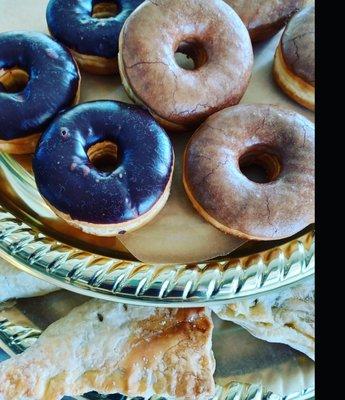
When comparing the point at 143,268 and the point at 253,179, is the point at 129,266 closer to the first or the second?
the point at 143,268

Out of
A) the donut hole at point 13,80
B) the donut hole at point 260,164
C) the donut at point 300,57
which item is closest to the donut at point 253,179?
the donut hole at point 260,164

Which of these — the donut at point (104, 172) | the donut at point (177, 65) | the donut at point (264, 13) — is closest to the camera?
the donut at point (104, 172)

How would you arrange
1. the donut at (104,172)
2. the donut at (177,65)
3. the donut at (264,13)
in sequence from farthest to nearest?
the donut at (264,13)
the donut at (177,65)
the donut at (104,172)

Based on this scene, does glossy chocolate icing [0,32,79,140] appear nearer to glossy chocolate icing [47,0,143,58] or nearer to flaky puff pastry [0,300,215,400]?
glossy chocolate icing [47,0,143,58]

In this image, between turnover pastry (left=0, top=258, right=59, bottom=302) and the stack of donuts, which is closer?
the stack of donuts

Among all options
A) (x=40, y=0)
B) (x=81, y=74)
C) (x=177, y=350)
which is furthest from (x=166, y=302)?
(x=40, y=0)

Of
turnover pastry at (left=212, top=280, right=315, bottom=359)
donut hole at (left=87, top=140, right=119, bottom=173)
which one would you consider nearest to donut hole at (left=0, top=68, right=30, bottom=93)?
donut hole at (left=87, top=140, right=119, bottom=173)

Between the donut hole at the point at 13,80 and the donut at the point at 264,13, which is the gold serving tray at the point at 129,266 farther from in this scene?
the donut at the point at 264,13
